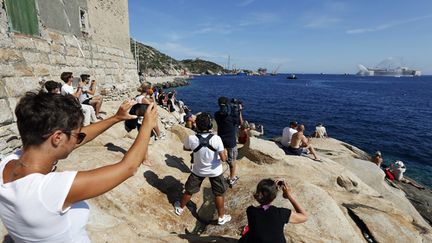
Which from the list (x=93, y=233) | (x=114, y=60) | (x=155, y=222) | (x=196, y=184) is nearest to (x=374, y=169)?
(x=196, y=184)

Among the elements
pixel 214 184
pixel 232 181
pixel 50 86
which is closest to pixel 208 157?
pixel 214 184

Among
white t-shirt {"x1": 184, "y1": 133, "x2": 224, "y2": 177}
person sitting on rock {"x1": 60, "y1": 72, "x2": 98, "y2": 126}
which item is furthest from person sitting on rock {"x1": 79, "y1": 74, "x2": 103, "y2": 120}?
white t-shirt {"x1": 184, "y1": 133, "x2": 224, "y2": 177}

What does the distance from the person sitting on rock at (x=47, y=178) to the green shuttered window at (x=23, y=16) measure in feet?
26.3

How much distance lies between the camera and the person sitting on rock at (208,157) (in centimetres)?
548

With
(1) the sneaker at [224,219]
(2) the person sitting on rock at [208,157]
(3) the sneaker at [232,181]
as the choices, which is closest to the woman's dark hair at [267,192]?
(2) the person sitting on rock at [208,157]

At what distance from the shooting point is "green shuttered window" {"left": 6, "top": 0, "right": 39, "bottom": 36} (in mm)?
7707

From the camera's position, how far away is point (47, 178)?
1.65 meters

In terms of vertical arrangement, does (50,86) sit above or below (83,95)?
above

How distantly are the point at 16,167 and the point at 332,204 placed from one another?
20.2 feet

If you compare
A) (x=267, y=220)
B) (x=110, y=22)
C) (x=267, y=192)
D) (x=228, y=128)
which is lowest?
(x=267, y=220)

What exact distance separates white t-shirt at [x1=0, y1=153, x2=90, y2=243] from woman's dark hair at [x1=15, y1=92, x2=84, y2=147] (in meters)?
0.27

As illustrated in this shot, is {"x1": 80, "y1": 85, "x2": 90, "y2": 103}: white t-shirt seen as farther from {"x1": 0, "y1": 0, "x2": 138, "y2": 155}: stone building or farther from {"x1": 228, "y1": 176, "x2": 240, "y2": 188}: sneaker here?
{"x1": 228, "y1": 176, "x2": 240, "y2": 188}: sneaker

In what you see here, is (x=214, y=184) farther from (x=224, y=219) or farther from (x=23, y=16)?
(x=23, y=16)

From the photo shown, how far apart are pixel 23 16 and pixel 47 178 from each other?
365 inches
